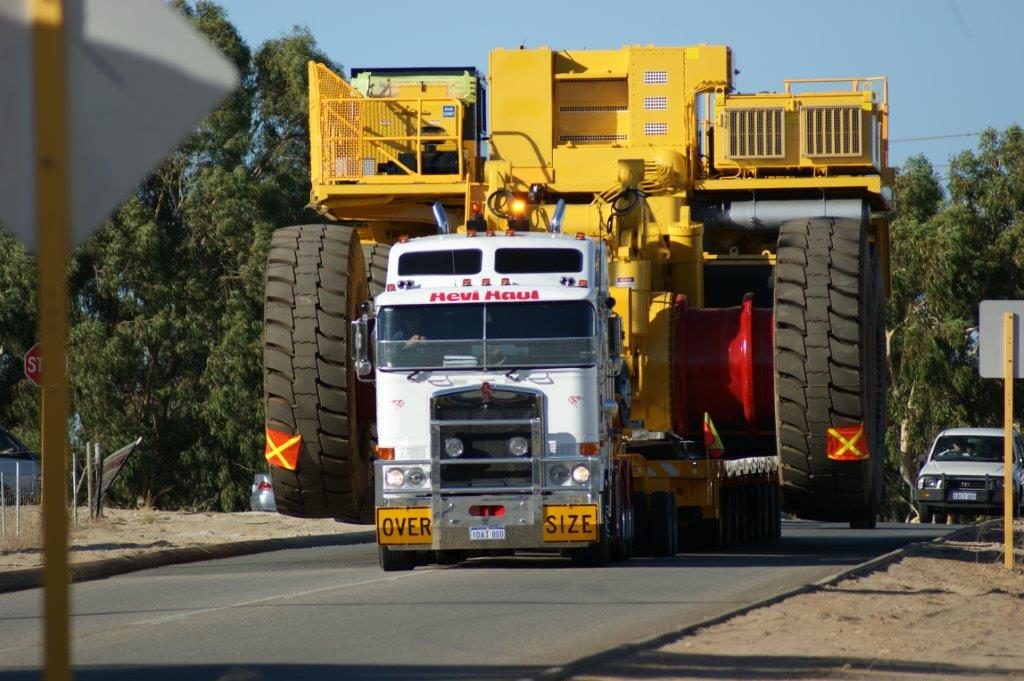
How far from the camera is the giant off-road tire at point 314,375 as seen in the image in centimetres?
1795

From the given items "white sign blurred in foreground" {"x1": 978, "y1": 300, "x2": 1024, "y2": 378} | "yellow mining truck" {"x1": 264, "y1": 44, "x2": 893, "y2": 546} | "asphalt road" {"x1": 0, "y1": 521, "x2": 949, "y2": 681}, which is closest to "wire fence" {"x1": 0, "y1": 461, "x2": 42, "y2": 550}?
"asphalt road" {"x1": 0, "y1": 521, "x2": 949, "y2": 681}

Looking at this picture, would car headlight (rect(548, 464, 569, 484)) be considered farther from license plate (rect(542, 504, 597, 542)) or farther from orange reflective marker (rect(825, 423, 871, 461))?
orange reflective marker (rect(825, 423, 871, 461))

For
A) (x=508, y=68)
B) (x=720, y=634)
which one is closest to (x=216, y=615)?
(x=720, y=634)

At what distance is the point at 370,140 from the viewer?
2183cm

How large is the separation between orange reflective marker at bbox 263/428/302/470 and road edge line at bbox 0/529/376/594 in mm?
2229

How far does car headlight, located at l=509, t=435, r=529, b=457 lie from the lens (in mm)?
16562

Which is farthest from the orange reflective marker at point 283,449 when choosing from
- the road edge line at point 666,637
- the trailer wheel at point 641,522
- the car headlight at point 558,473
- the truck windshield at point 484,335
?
the road edge line at point 666,637

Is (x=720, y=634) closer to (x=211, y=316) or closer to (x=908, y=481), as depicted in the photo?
(x=211, y=316)

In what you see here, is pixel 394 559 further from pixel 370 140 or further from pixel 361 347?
pixel 370 140

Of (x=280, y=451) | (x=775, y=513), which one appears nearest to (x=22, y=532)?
(x=280, y=451)

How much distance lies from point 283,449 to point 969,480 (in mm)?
21608

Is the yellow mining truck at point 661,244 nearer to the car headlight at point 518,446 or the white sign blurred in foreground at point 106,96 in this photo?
the car headlight at point 518,446

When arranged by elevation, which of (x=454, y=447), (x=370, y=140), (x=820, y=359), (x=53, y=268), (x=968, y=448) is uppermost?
Result: (x=370, y=140)

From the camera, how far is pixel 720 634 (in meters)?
10.6
